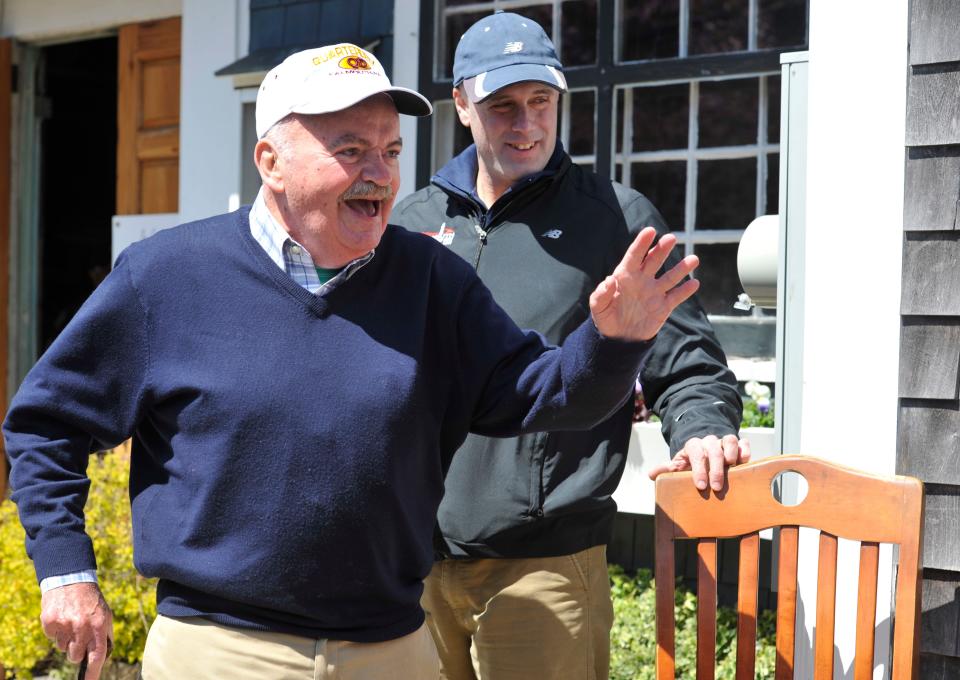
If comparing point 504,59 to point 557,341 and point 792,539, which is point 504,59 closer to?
point 557,341

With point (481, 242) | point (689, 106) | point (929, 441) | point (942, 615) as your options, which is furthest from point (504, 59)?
point (689, 106)

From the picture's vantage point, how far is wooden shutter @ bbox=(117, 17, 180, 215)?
5832 millimetres

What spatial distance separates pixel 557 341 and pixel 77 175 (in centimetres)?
724

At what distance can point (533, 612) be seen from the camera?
238 centimetres

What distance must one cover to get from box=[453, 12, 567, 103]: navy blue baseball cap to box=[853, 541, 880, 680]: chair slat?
1097 mm

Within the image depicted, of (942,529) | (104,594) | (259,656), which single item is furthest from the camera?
(104,594)

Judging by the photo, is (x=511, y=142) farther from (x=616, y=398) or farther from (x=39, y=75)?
(x=39, y=75)

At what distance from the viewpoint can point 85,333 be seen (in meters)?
1.97

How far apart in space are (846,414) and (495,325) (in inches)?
42.9

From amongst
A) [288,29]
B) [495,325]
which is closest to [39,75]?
[288,29]

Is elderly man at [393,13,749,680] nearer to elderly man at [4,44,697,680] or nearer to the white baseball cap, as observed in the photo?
elderly man at [4,44,697,680]

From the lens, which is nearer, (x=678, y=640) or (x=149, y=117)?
(x=678, y=640)

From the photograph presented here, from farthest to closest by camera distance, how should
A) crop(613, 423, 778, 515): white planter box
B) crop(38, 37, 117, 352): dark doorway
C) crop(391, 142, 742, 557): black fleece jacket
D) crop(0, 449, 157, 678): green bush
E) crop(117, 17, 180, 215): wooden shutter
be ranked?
1. crop(38, 37, 117, 352): dark doorway
2. crop(117, 17, 180, 215): wooden shutter
3. crop(613, 423, 778, 515): white planter box
4. crop(0, 449, 157, 678): green bush
5. crop(391, 142, 742, 557): black fleece jacket

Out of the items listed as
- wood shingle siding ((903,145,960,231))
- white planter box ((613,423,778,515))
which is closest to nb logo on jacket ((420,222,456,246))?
wood shingle siding ((903,145,960,231))
